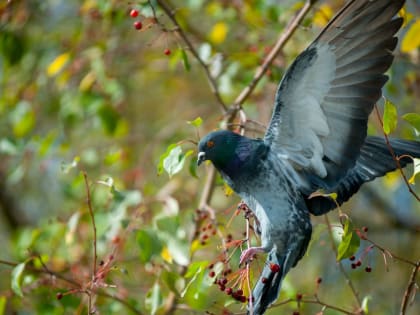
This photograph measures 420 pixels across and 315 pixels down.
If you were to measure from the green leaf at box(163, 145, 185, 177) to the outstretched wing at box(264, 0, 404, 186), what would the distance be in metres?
0.33

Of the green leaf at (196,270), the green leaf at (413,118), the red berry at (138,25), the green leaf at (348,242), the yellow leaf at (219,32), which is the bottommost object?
the yellow leaf at (219,32)

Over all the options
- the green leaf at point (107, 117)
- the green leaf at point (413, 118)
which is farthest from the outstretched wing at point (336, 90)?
the green leaf at point (107, 117)

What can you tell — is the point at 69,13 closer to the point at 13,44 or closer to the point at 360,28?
the point at 13,44

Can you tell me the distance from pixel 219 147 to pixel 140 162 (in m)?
1.98

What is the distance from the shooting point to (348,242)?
88.1 inches

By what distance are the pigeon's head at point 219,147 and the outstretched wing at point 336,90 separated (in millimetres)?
159

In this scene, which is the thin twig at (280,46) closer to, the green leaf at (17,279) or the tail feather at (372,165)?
the tail feather at (372,165)

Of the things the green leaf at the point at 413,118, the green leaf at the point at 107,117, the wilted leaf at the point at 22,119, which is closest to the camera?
the green leaf at the point at 413,118

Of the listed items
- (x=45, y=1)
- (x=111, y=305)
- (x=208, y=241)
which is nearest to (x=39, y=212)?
(x=45, y=1)

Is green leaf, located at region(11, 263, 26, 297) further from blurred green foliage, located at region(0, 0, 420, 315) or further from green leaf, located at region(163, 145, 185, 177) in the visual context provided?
green leaf, located at region(163, 145, 185, 177)

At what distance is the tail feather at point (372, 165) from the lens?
272cm

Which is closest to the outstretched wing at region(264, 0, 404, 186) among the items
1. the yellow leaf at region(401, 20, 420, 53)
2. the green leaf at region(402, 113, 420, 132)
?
the green leaf at region(402, 113, 420, 132)

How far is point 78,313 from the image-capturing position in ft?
9.98

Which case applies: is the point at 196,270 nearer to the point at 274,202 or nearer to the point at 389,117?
the point at 274,202
